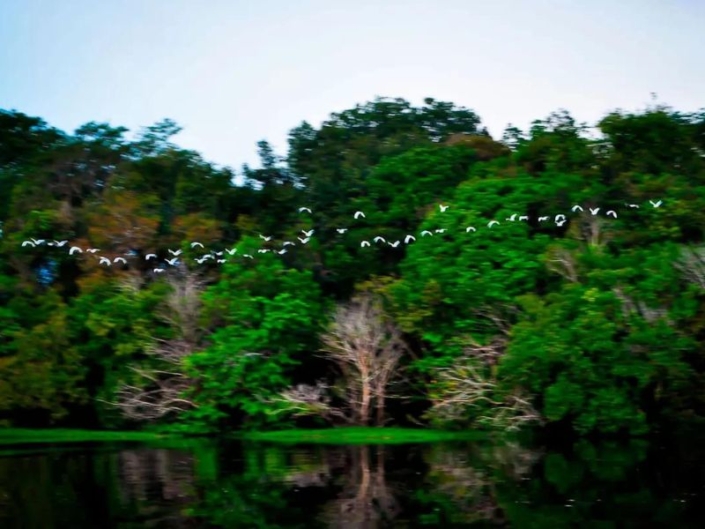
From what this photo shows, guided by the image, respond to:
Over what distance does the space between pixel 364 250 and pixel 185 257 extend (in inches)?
207

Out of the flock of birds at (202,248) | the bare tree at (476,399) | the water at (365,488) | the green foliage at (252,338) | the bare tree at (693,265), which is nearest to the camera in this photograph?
the water at (365,488)

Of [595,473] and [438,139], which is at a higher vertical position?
[438,139]

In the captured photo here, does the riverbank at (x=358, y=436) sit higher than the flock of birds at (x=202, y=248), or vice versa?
the flock of birds at (x=202, y=248)

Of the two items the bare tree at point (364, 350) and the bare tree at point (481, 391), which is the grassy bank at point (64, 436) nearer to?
the bare tree at point (364, 350)

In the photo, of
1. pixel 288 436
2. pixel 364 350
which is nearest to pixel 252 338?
pixel 288 436

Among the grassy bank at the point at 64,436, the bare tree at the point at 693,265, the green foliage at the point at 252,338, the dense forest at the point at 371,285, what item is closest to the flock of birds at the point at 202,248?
the dense forest at the point at 371,285

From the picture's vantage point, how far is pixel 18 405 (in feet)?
90.8

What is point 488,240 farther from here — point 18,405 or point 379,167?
point 18,405

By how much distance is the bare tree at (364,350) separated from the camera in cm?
2614

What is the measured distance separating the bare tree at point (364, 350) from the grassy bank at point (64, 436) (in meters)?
5.28

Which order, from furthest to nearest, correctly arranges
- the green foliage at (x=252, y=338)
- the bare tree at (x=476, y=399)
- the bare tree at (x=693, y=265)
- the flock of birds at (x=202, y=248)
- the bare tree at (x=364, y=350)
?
the flock of birds at (x=202, y=248), the bare tree at (x=364, y=350), the green foliage at (x=252, y=338), the bare tree at (x=476, y=399), the bare tree at (x=693, y=265)

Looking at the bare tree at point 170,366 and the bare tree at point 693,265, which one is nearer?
the bare tree at point 693,265

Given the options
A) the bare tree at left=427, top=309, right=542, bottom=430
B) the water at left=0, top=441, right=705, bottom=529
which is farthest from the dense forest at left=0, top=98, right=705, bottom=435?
the water at left=0, top=441, right=705, bottom=529

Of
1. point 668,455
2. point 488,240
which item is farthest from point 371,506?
point 488,240
